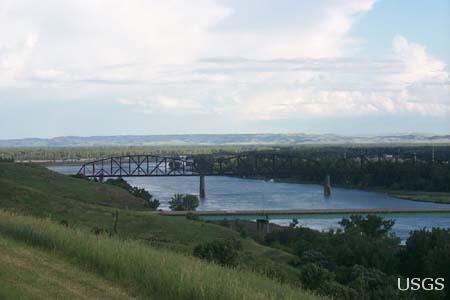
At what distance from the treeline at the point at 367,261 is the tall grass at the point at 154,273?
714 centimetres

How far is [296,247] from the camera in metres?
44.3

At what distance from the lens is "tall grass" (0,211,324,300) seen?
30.0 ft

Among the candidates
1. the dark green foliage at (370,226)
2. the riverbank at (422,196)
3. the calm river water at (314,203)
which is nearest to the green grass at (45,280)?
the dark green foliage at (370,226)

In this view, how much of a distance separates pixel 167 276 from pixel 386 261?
29.6 m

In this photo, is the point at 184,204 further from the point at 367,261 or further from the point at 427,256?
the point at 427,256

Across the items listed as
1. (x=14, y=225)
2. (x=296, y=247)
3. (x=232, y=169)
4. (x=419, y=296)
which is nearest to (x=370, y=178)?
(x=232, y=169)

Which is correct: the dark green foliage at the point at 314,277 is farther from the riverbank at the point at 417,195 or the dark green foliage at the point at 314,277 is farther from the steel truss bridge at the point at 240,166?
the steel truss bridge at the point at 240,166

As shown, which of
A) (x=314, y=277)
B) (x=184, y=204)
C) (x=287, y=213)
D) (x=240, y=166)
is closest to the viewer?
(x=314, y=277)

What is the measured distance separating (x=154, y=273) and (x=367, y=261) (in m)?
28.6

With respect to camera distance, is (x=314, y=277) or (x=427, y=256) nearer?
(x=314, y=277)

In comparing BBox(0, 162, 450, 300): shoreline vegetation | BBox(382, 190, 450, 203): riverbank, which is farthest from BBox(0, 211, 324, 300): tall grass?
BBox(382, 190, 450, 203): riverbank

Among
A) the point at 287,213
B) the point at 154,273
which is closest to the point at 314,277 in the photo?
the point at 154,273

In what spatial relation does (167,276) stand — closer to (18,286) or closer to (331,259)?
(18,286)

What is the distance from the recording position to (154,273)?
1017 cm
